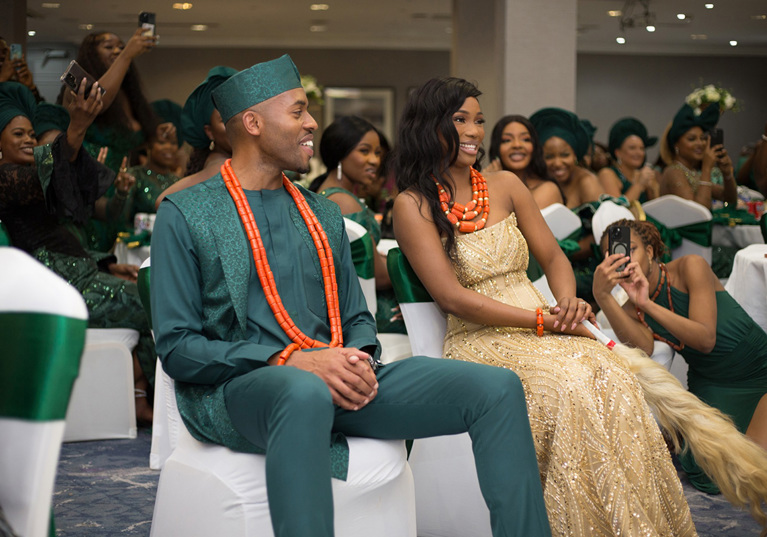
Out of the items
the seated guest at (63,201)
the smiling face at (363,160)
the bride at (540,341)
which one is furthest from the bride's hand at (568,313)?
the seated guest at (63,201)

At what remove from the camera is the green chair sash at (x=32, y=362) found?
4.35 ft

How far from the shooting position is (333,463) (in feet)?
6.84

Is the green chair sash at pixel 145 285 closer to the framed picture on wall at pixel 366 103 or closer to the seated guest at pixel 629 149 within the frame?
the seated guest at pixel 629 149

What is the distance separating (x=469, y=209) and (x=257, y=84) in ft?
3.12

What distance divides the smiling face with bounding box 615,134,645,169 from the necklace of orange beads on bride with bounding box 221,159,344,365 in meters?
5.33

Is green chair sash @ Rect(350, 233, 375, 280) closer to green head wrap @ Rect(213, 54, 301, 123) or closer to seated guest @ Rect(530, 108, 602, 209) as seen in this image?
green head wrap @ Rect(213, 54, 301, 123)

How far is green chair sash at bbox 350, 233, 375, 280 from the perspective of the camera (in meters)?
3.56

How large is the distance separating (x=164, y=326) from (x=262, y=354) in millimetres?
256

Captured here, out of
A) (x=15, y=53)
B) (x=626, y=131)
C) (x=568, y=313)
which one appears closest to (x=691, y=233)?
(x=626, y=131)

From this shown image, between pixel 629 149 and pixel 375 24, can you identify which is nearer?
pixel 629 149

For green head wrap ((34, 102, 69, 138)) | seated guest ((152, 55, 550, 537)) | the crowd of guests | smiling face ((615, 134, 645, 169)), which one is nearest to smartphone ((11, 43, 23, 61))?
the crowd of guests

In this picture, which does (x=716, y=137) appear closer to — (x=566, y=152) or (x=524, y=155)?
(x=566, y=152)

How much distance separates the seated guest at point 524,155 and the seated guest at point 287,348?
2317 millimetres

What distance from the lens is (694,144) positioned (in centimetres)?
652
